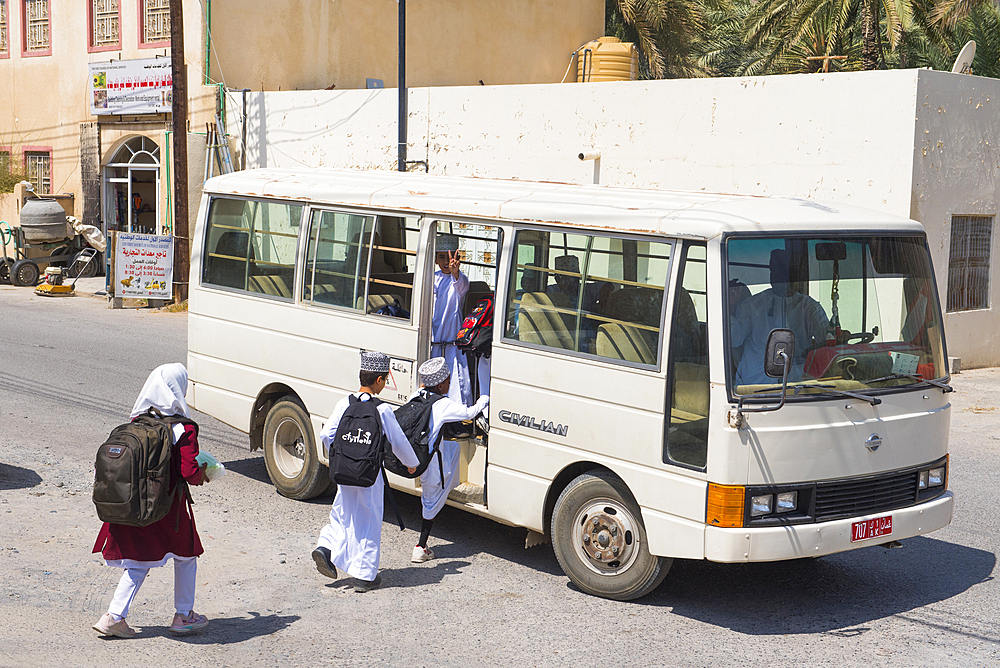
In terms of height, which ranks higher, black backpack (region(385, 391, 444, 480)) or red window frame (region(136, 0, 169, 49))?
red window frame (region(136, 0, 169, 49))

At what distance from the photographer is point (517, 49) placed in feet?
94.4

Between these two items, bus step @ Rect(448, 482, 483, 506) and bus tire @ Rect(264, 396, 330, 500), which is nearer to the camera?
bus step @ Rect(448, 482, 483, 506)

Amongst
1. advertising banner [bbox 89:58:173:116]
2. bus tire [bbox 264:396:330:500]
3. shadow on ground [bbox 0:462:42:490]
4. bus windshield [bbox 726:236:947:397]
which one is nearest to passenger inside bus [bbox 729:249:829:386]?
bus windshield [bbox 726:236:947:397]

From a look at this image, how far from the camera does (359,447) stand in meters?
6.16

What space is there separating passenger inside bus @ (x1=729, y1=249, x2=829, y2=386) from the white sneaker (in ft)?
8.03

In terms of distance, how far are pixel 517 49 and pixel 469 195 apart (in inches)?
892

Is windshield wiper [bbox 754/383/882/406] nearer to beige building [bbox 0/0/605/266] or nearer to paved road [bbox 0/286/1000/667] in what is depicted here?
paved road [bbox 0/286/1000/667]

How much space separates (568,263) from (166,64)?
67.3 ft

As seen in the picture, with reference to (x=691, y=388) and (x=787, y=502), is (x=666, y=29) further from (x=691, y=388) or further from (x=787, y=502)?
(x=787, y=502)

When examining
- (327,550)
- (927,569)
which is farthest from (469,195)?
(927,569)

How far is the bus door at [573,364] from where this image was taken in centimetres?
596

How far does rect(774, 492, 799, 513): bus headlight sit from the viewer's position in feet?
18.7

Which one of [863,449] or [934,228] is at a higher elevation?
[934,228]

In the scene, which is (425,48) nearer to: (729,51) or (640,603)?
(729,51)
